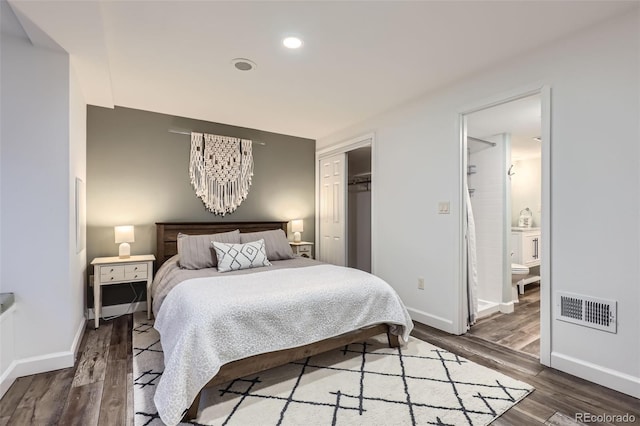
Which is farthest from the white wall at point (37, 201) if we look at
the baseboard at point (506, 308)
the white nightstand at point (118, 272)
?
the baseboard at point (506, 308)

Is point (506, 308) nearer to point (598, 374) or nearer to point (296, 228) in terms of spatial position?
point (598, 374)

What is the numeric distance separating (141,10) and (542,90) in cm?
289

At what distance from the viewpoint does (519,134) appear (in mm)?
4176

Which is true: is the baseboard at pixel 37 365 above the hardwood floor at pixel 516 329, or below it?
above

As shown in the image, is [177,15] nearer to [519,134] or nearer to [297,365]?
A: [297,365]

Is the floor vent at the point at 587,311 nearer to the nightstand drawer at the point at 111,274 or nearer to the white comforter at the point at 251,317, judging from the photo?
the white comforter at the point at 251,317

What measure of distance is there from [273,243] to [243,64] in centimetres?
193

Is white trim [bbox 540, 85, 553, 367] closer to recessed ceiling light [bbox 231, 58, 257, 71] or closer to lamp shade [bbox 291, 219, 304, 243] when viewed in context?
recessed ceiling light [bbox 231, 58, 257, 71]

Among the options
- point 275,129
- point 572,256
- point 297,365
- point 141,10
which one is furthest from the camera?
point 275,129

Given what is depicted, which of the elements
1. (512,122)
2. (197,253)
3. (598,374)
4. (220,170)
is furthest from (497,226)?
(220,170)

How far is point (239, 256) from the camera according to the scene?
123 inches

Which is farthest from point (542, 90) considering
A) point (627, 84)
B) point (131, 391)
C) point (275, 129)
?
point (131, 391)

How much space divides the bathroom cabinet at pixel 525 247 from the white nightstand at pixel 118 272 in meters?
5.43

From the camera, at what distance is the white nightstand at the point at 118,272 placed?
124 inches
